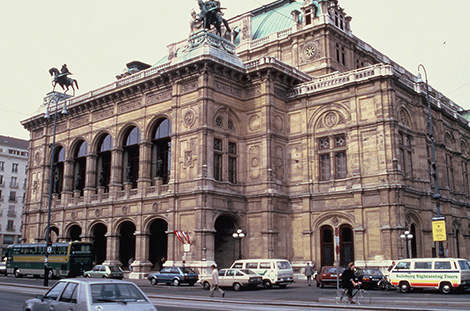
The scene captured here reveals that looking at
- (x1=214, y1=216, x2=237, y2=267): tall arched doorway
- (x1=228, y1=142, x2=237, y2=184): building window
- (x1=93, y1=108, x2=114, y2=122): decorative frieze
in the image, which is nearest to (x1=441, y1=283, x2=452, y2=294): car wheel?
(x1=214, y1=216, x2=237, y2=267): tall arched doorway

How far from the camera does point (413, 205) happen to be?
37.3 meters

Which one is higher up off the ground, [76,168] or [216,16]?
[216,16]

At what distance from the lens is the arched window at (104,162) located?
153ft

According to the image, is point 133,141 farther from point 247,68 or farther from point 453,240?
point 453,240

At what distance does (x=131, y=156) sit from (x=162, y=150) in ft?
13.6

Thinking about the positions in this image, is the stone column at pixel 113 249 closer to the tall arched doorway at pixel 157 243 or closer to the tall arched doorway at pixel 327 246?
the tall arched doorway at pixel 157 243

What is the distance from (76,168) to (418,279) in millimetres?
35703

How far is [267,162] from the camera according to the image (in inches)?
1524

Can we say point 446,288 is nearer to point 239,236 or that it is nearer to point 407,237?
point 407,237

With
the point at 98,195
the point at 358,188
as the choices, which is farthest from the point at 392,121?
the point at 98,195

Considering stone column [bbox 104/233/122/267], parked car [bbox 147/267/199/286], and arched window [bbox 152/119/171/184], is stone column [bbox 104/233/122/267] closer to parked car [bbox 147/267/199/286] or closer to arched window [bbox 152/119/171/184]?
arched window [bbox 152/119/171/184]

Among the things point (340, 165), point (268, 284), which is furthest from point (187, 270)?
point (340, 165)

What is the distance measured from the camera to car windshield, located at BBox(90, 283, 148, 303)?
1012 centimetres

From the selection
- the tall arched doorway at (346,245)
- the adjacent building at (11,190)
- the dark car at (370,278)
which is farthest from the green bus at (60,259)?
the adjacent building at (11,190)
